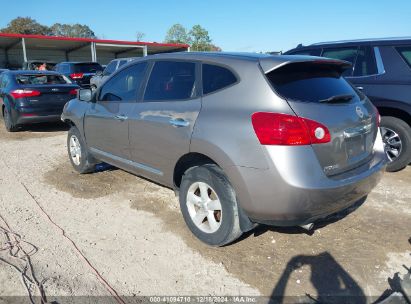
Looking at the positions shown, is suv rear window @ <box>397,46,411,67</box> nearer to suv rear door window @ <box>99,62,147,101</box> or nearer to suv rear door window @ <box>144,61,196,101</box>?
suv rear door window @ <box>144,61,196,101</box>

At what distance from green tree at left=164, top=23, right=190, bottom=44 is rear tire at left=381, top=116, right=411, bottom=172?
83.1 m

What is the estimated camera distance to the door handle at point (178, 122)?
3.31 metres

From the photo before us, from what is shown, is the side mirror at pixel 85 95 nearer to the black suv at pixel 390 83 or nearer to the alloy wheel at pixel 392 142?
the black suv at pixel 390 83

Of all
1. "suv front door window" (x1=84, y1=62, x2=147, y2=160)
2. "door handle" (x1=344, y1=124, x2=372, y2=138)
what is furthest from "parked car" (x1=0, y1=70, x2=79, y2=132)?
"door handle" (x1=344, y1=124, x2=372, y2=138)

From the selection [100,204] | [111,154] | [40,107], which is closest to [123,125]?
[111,154]

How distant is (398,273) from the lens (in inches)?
116

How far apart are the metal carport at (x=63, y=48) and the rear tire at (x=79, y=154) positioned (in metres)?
27.9

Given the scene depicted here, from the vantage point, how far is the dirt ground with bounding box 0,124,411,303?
9.29ft

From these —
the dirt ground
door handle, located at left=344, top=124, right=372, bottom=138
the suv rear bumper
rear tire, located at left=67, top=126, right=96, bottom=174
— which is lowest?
the dirt ground

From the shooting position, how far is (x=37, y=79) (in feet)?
30.0

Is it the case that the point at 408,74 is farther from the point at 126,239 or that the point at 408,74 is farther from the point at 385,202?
the point at 126,239

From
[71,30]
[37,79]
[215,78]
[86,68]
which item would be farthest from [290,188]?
[71,30]

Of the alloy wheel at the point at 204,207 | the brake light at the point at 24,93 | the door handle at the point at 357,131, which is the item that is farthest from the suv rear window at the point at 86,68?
the door handle at the point at 357,131

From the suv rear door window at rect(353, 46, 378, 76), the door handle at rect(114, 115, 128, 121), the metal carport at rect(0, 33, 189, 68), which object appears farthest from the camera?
the metal carport at rect(0, 33, 189, 68)
